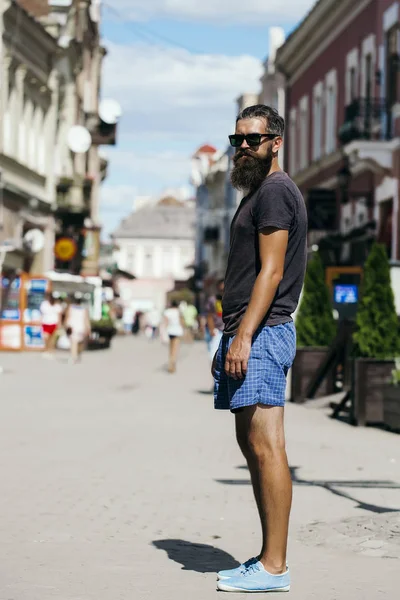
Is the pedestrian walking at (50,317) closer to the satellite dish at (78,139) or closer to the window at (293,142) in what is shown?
the window at (293,142)

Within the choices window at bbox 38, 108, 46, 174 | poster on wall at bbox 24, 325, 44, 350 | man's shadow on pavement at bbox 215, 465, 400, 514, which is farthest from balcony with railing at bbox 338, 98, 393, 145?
man's shadow on pavement at bbox 215, 465, 400, 514

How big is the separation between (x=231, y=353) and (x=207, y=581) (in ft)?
3.32

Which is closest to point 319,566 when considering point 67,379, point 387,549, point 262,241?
point 387,549

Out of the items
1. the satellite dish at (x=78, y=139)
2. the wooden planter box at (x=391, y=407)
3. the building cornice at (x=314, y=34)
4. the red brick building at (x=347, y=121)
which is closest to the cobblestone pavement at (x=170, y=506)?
the wooden planter box at (x=391, y=407)

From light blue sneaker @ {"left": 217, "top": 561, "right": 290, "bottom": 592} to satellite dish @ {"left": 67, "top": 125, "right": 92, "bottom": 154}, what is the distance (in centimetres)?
4563

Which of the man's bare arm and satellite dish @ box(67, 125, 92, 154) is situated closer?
the man's bare arm

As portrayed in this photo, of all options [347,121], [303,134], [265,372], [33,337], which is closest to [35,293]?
[33,337]

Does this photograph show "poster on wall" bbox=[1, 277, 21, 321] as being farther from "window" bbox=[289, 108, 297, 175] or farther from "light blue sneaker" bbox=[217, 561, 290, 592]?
"light blue sneaker" bbox=[217, 561, 290, 592]

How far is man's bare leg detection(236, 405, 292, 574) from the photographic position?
595cm

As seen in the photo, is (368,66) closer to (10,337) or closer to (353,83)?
(353,83)

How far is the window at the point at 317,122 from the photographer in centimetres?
4134

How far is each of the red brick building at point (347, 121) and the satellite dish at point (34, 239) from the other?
7.85 metres

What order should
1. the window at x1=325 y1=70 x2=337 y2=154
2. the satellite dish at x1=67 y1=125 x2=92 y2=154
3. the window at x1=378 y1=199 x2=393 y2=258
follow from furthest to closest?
the satellite dish at x1=67 y1=125 x2=92 y2=154 < the window at x1=325 y1=70 x2=337 y2=154 < the window at x1=378 y1=199 x2=393 y2=258

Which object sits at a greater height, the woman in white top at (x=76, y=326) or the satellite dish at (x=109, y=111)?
the satellite dish at (x=109, y=111)
